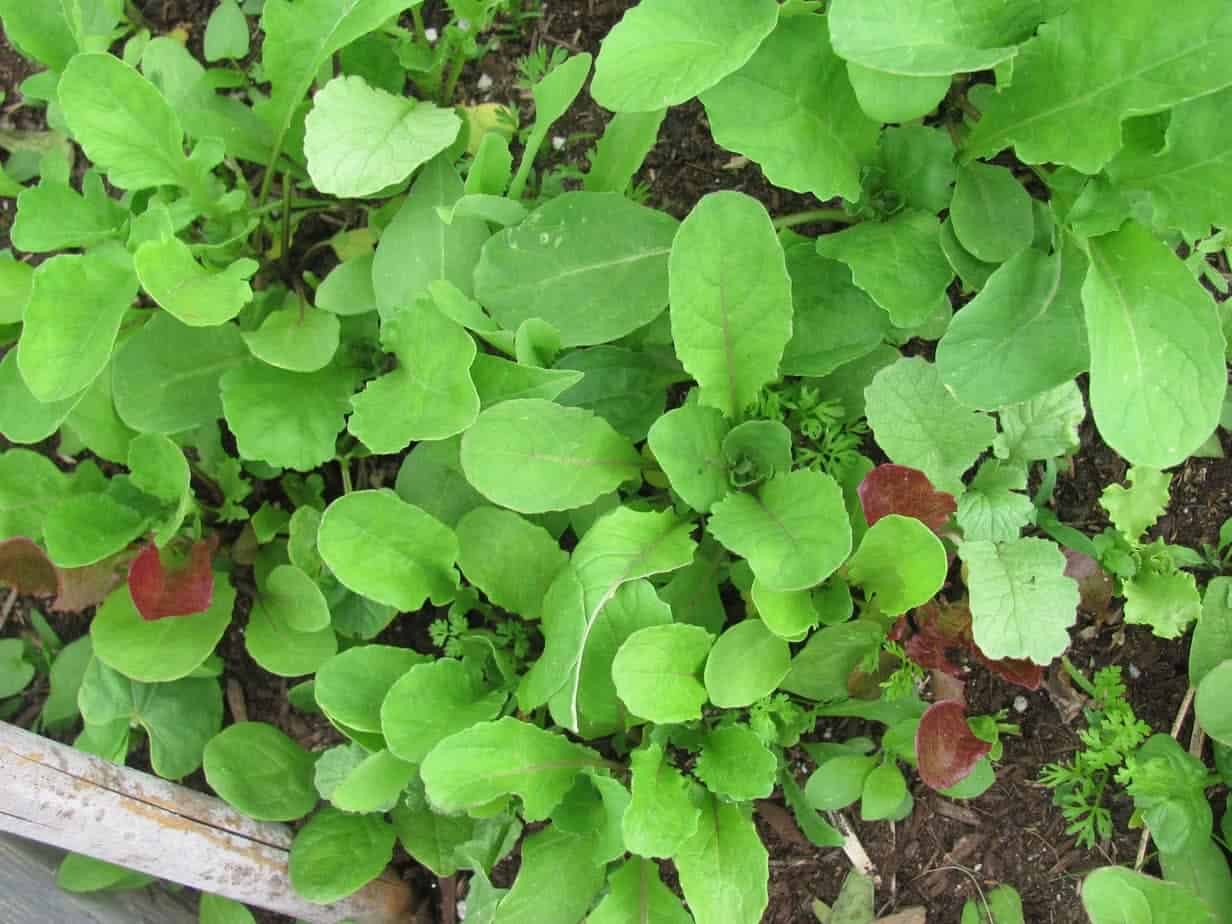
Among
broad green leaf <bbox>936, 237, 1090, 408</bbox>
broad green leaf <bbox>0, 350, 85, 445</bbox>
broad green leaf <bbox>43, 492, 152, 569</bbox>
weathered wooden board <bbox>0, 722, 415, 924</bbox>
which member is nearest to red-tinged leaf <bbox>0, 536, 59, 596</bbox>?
broad green leaf <bbox>43, 492, 152, 569</bbox>

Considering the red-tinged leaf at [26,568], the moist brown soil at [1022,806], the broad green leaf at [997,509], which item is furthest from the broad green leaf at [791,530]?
the red-tinged leaf at [26,568]

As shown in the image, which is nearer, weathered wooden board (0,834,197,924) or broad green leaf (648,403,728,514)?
broad green leaf (648,403,728,514)

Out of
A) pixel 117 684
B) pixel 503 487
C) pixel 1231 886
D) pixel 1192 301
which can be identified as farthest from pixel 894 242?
pixel 117 684

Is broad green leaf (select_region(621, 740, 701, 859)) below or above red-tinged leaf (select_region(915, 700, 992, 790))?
below

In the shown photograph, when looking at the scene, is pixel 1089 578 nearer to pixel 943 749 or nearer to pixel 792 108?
pixel 943 749

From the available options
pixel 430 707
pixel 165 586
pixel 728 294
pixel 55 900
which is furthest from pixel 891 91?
pixel 55 900

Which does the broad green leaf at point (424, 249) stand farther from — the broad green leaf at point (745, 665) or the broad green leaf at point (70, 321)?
Result: the broad green leaf at point (745, 665)

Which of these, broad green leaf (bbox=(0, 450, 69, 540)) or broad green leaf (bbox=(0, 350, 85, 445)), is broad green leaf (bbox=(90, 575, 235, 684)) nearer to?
broad green leaf (bbox=(0, 450, 69, 540))
